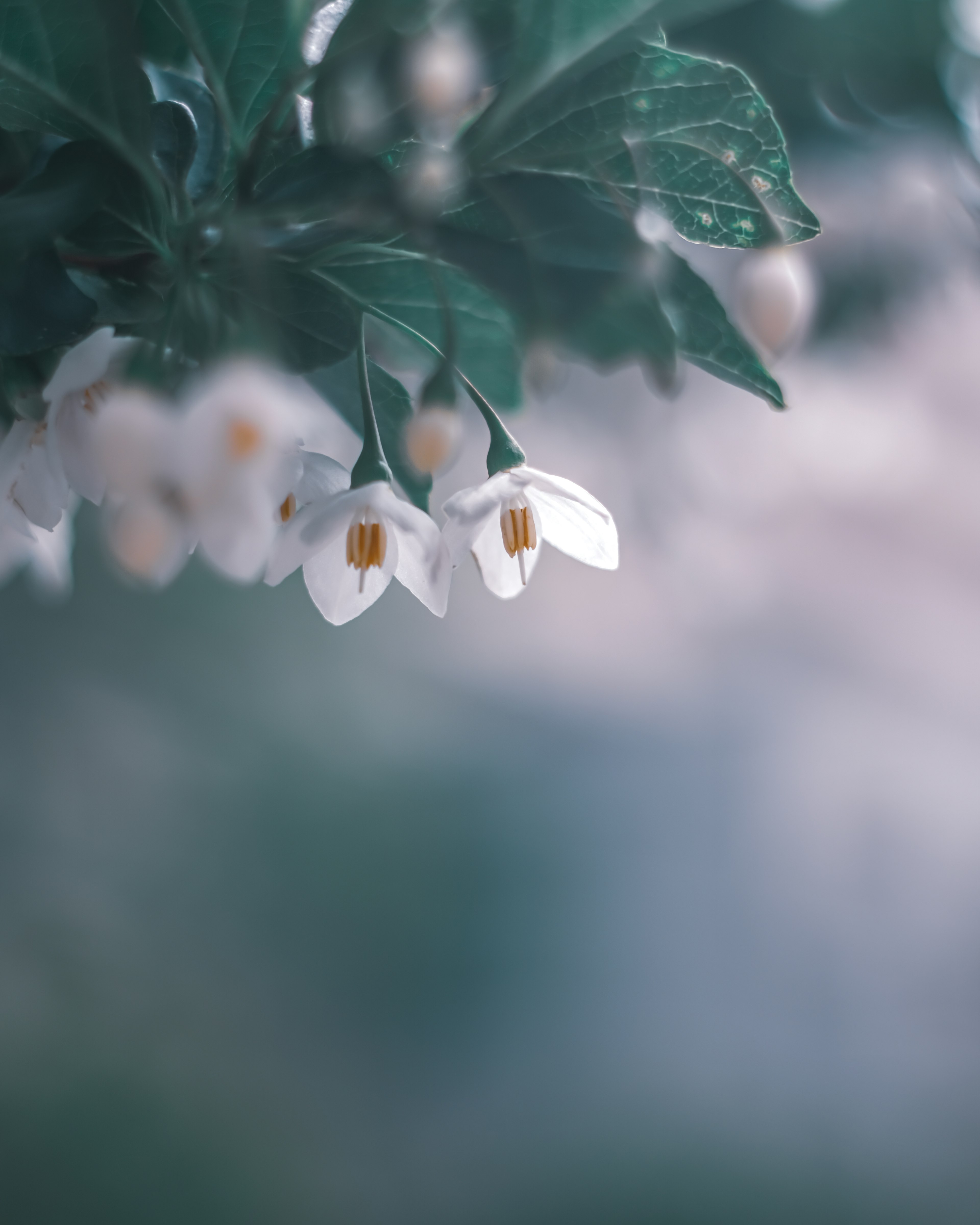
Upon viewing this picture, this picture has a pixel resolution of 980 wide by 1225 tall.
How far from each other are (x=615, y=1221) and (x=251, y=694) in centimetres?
237

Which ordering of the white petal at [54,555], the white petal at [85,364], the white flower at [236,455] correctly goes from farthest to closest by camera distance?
the white petal at [54,555]
the white petal at [85,364]
the white flower at [236,455]

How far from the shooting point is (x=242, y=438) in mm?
203

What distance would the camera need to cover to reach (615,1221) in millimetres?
3270

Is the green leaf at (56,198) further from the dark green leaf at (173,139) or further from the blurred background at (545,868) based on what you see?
the blurred background at (545,868)

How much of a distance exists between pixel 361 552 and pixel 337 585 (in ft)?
0.15

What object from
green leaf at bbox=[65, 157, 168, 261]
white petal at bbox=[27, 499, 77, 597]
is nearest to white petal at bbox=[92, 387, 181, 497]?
green leaf at bbox=[65, 157, 168, 261]

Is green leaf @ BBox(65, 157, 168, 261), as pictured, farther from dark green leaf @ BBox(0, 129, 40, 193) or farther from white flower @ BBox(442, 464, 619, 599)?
white flower @ BBox(442, 464, 619, 599)

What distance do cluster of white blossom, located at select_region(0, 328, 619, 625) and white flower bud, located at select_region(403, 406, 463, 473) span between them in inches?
1.5

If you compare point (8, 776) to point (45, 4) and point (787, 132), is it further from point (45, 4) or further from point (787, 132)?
point (45, 4)

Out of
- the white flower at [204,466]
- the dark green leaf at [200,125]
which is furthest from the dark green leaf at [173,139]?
the white flower at [204,466]

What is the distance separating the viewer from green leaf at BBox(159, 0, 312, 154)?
0.28 m

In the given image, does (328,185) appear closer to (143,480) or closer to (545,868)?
(143,480)

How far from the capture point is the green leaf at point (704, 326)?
26 centimetres

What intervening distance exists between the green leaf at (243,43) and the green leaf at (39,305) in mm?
77
